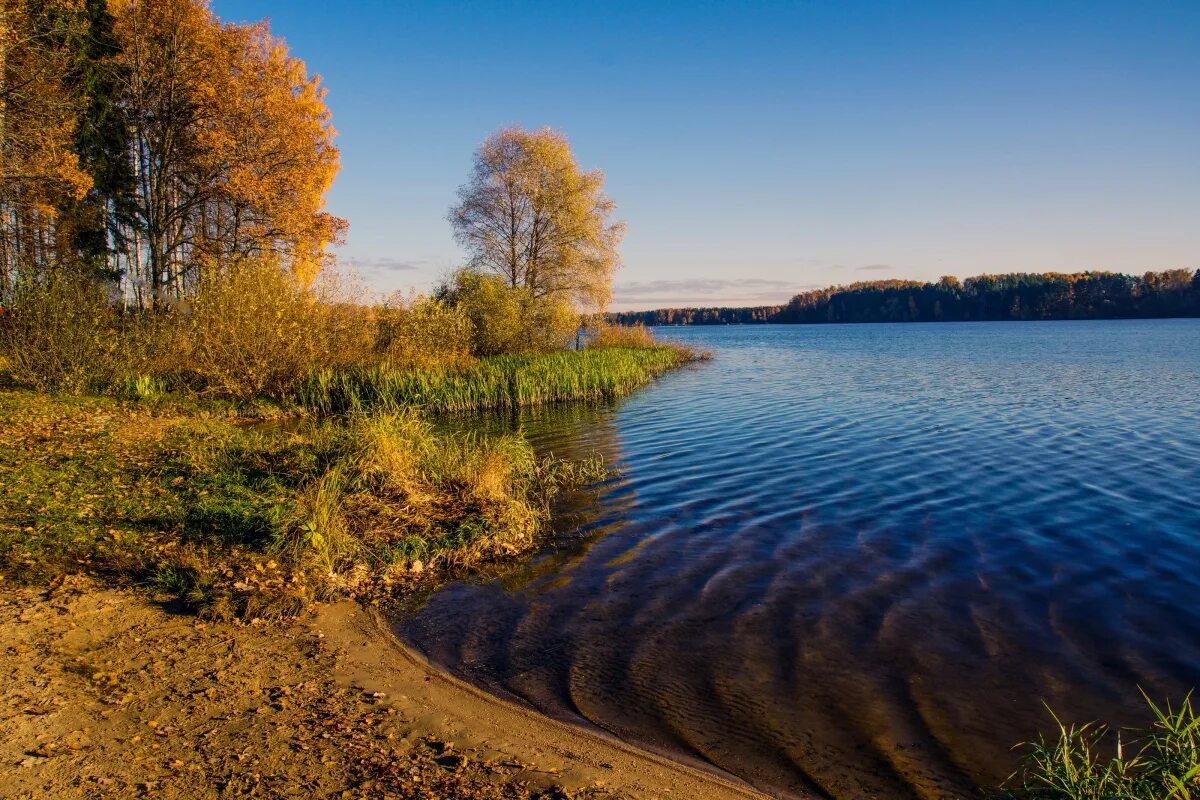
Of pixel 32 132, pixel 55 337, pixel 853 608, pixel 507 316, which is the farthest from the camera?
pixel 507 316

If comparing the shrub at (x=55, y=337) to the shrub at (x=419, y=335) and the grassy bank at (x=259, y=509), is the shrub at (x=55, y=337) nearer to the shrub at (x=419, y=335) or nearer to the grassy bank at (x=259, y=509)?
the grassy bank at (x=259, y=509)

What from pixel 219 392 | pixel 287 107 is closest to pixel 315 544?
pixel 219 392

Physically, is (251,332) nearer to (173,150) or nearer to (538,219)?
(173,150)

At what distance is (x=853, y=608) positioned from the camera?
6820 mm

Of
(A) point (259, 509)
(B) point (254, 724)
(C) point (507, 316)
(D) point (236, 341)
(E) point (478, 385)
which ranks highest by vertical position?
(C) point (507, 316)

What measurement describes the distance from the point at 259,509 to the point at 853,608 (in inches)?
258

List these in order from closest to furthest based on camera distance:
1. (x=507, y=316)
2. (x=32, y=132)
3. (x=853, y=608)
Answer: (x=853, y=608) → (x=32, y=132) → (x=507, y=316)

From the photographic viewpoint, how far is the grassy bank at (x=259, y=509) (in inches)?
261

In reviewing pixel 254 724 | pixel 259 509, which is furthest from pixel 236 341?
pixel 254 724

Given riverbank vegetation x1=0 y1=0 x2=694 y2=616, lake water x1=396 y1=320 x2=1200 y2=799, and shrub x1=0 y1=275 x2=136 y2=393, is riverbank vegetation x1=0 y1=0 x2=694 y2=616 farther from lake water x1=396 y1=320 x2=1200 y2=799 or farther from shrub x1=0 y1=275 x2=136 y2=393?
lake water x1=396 y1=320 x2=1200 y2=799

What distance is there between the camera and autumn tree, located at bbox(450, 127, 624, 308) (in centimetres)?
3766

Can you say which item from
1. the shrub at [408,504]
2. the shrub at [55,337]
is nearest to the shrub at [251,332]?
the shrub at [55,337]

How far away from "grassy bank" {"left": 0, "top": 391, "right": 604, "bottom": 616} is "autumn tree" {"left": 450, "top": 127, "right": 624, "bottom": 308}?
27691 millimetres

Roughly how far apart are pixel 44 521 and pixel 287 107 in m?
22.1
